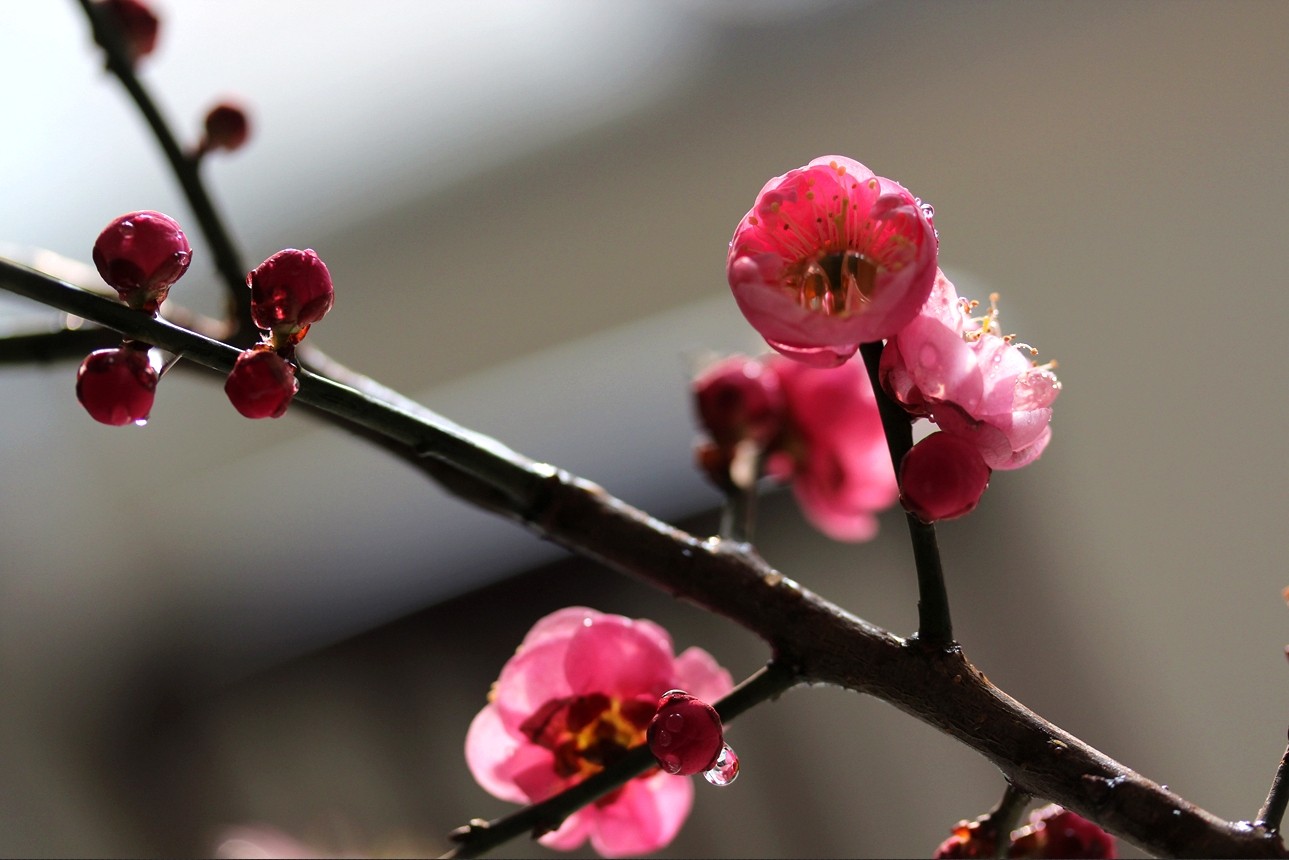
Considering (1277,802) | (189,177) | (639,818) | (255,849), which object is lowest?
(1277,802)

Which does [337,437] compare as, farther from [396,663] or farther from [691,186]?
[691,186]

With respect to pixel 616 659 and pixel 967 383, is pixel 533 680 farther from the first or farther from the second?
pixel 967 383

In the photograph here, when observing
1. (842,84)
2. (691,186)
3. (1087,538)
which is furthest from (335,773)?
(842,84)

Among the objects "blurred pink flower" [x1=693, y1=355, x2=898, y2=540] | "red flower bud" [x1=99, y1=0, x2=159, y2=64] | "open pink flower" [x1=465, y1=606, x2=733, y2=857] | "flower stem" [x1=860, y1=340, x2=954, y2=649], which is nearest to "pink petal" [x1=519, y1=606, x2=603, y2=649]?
"open pink flower" [x1=465, y1=606, x2=733, y2=857]

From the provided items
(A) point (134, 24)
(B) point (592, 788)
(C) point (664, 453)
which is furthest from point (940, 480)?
(C) point (664, 453)

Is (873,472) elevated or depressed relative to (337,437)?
depressed

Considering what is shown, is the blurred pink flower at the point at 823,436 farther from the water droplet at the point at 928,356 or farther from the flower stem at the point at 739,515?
the water droplet at the point at 928,356
